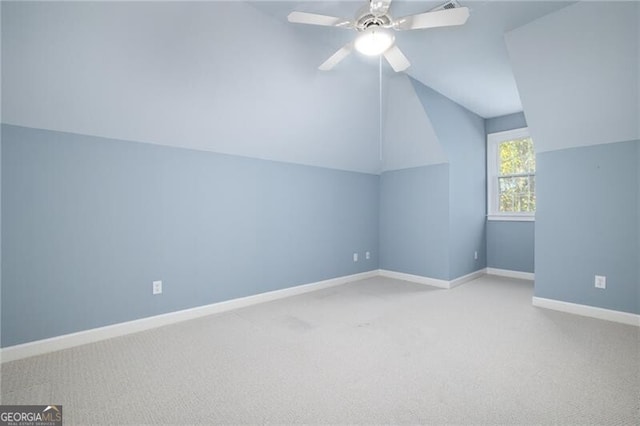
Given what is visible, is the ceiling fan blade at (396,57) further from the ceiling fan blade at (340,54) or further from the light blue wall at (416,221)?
the light blue wall at (416,221)

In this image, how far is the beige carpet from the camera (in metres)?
1.60

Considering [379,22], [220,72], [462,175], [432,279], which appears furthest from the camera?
[462,175]

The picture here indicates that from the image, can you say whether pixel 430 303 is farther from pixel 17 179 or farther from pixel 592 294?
pixel 17 179

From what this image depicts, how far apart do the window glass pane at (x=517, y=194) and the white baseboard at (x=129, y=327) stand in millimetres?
3774

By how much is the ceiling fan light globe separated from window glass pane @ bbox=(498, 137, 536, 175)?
396 centimetres

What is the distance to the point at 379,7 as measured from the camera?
1.82m

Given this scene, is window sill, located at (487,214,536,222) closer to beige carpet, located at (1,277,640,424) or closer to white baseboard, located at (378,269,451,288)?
white baseboard, located at (378,269,451,288)

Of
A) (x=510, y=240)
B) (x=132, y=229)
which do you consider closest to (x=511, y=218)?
(x=510, y=240)

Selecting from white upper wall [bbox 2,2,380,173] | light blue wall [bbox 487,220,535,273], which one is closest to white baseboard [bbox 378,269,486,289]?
light blue wall [bbox 487,220,535,273]

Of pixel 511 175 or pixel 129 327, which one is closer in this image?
pixel 129 327

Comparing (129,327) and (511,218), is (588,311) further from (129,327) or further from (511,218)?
(129,327)

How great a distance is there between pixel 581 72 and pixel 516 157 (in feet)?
8.07

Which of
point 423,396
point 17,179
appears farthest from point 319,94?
point 423,396

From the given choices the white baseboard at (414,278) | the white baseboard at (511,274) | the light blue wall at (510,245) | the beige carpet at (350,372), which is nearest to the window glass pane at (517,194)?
the light blue wall at (510,245)
